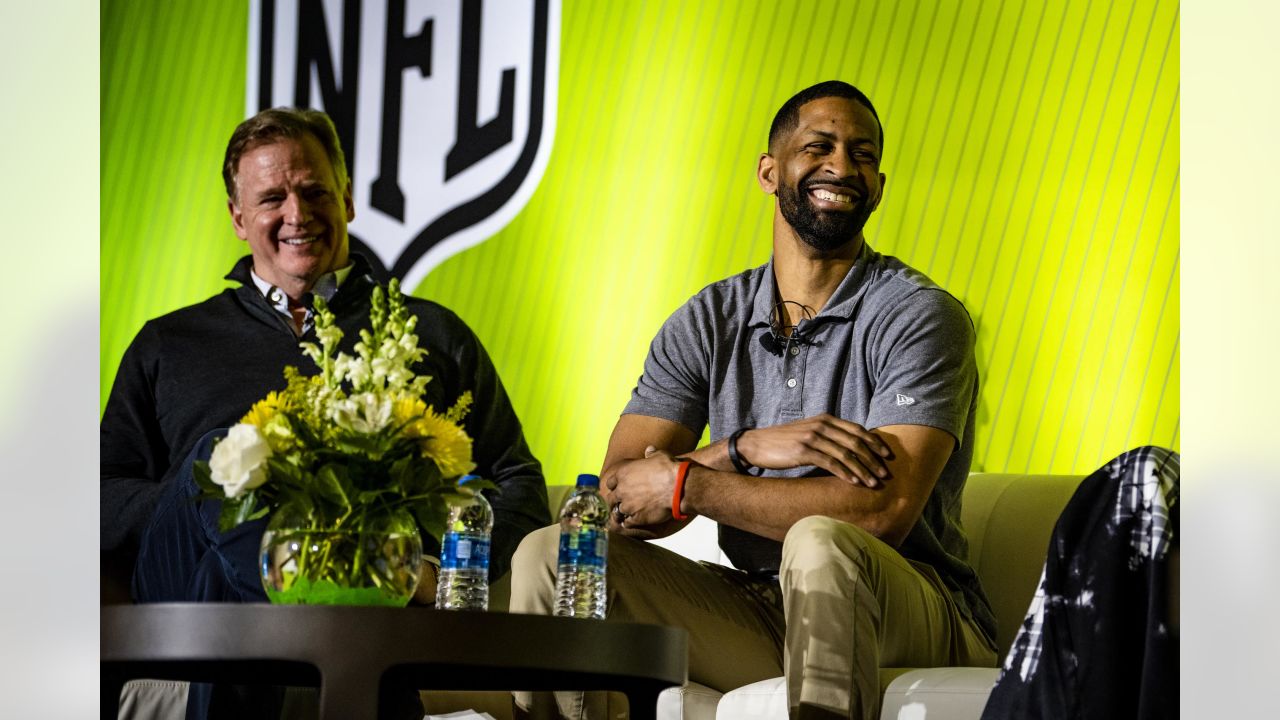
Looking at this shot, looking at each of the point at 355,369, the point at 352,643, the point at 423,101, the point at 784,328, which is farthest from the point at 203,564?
the point at 423,101

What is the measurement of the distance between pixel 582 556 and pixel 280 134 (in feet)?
4.48

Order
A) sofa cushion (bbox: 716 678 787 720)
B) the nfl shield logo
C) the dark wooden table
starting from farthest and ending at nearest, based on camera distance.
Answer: the nfl shield logo → sofa cushion (bbox: 716 678 787 720) → the dark wooden table

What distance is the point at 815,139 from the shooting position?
2893 mm

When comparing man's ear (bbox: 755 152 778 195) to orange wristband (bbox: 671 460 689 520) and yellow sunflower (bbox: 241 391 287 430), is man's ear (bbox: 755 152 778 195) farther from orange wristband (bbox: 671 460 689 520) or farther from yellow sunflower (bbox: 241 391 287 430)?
Result: yellow sunflower (bbox: 241 391 287 430)

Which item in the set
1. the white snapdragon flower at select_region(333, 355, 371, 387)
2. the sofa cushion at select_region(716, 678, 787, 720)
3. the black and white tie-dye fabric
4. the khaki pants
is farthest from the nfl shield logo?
the black and white tie-dye fabric

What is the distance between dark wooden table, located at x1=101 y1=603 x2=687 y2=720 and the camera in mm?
1527

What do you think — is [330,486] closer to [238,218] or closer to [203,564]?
[203,564]

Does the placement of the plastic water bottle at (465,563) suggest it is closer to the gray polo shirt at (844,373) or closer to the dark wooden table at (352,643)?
the dark wooden table at (352,643)

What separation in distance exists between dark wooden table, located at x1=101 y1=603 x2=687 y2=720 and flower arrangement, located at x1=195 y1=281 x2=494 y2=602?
161 millimetres

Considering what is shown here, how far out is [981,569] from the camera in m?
2.74
